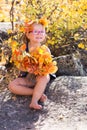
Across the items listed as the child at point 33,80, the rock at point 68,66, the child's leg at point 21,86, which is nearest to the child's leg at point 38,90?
the child at point 33,80

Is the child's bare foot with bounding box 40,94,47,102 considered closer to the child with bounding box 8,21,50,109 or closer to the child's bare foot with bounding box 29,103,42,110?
the child with bounding box 8,21,50,109

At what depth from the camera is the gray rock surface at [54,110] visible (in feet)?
11.1

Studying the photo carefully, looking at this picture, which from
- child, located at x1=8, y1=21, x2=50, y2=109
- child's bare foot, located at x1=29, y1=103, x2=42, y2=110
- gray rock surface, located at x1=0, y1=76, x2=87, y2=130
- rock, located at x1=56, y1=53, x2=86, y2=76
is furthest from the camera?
rock, located at x1=56, y1=53, x2=86, y2=76

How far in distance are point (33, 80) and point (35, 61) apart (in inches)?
11.1

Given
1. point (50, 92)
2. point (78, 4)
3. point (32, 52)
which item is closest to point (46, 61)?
point (32, 52)

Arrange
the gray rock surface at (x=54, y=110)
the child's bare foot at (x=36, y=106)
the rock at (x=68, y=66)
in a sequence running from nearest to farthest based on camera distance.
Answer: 1. the gray rock surface at (x=54, y=110)
2. the child's bare foot at (x=36, y=106)
3. the rock at (x=68, y=66)

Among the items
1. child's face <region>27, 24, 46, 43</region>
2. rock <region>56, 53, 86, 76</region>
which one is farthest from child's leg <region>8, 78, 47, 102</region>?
rock <region>56, 53, 86, 76</region>

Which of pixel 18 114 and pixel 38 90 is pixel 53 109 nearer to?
pixel 38 90

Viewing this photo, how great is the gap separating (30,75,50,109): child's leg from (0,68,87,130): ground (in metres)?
0.07

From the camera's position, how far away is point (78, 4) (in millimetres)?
4527

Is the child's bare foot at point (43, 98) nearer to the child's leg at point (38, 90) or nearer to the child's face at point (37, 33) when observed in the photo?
the child's leg at point (38, 90)

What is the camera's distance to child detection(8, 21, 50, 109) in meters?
3.71

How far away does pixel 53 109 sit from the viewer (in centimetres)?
369

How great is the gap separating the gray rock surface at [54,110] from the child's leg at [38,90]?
0.23 feet
